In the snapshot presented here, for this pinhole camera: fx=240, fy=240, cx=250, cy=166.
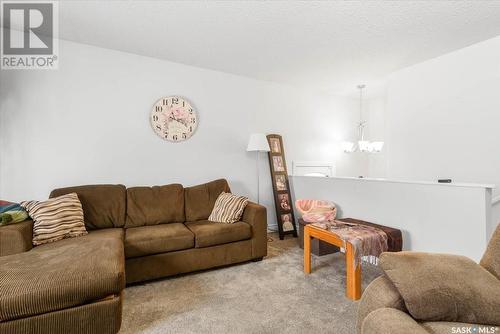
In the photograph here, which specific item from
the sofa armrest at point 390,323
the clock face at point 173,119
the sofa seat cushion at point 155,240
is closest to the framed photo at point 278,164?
the clock face at point 173,119

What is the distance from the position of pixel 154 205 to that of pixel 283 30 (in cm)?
239

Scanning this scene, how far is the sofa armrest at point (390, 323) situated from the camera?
84cm

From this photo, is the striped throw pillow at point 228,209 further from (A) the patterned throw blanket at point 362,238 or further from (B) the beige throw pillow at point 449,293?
(B) the beige throw pillow at point 449,293

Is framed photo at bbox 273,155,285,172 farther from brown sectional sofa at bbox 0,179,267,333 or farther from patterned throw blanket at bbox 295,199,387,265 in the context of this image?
patterned throw blanket at bbox 295,199,387,265

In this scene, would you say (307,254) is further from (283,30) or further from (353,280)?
(283,30)

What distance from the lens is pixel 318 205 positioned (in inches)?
128

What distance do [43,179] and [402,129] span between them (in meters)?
4.68

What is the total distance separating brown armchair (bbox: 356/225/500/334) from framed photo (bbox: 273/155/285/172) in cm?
287

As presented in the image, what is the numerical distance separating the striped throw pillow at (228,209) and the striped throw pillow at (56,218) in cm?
130

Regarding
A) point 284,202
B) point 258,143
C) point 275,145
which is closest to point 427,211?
point 284,202

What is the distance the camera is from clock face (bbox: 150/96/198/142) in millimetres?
3174

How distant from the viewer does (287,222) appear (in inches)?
147

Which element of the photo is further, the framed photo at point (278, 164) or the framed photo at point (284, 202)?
the framed photo at point (278, 164)

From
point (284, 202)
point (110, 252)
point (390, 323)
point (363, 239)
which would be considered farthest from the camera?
point (284, 202)
